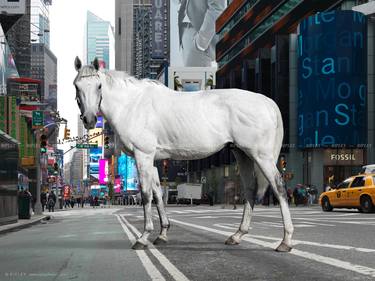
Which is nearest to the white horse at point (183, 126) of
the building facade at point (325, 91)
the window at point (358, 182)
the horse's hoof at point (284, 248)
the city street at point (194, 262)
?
the horse's hoof at point (284, 248)

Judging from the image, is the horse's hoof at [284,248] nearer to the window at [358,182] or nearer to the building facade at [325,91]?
the window at [358,182]

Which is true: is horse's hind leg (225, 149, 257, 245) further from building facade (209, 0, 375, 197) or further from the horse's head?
building facade (209, 0, 375, 197)

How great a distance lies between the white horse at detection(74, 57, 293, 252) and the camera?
8625 mm

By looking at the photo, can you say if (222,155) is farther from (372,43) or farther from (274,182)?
(274,182)

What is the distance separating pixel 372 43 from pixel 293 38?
8475 millimetres

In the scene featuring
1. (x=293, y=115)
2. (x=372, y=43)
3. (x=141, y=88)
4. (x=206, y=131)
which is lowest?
(x=206, y=131)

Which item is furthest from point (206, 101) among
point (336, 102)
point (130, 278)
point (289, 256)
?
point (336, 102)

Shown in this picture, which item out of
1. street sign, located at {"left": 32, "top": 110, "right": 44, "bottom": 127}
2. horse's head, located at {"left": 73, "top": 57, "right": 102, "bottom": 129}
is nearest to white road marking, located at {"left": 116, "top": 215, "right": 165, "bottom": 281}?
horse's head, located at {"left": 73, "top": 57, "right": 102, "bottom": 129}

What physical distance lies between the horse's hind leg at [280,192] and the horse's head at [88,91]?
2569mm

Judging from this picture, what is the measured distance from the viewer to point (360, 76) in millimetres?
59344

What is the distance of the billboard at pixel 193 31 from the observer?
16825 centimetres

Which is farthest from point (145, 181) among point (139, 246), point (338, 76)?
point (338, 76)

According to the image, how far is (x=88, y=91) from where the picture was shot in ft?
30.2

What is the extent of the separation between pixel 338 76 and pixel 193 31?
381 feet
